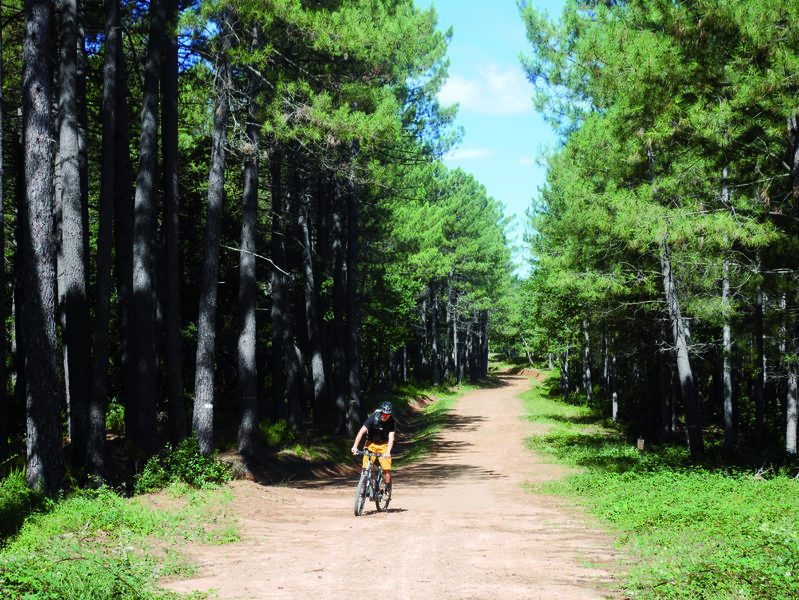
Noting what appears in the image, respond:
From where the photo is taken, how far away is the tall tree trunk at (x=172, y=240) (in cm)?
1583

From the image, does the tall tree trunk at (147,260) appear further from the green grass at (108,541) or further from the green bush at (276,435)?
the green bush at (276,435)

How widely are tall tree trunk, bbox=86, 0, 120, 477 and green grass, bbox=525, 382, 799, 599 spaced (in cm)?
924

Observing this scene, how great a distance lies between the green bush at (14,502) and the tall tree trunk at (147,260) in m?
3.48

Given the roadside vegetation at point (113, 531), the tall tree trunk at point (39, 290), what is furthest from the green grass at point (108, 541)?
the tall tree trunk at point (39, 290)

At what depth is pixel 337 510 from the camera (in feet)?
45.6

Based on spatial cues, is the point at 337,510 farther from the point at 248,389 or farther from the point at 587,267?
the point at 587,267

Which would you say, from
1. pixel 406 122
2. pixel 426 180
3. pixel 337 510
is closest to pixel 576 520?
pixel 337 510

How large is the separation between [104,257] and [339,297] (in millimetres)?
14092

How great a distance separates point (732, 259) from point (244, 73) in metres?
12.3

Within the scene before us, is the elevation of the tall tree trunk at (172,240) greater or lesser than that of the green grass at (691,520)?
greater

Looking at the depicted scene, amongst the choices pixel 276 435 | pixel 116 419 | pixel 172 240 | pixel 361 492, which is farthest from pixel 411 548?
pixel 116 419

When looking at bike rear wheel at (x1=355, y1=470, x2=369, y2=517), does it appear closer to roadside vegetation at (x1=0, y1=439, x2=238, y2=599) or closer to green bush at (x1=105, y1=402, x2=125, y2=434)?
roadside vegetation at (x1=0, y1=439, x2=238, y2=599)

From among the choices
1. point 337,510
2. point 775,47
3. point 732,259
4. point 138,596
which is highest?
point 775,47

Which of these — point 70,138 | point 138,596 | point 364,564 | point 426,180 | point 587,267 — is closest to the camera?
point 138,596
